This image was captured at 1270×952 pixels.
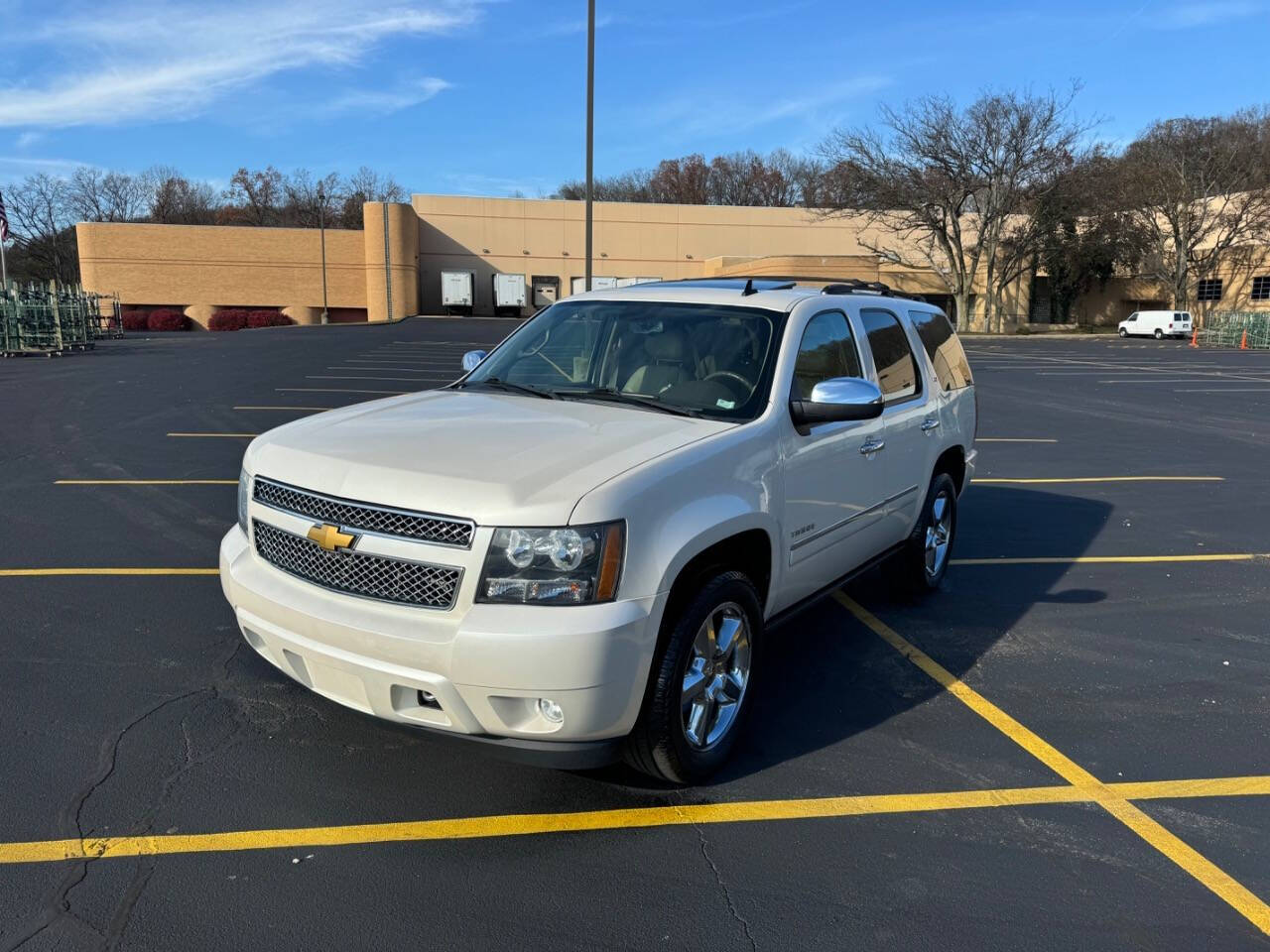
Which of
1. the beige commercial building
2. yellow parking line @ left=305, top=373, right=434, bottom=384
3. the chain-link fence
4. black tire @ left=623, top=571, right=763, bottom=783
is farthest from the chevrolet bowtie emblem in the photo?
the beige commercial building

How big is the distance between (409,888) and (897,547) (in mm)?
3473

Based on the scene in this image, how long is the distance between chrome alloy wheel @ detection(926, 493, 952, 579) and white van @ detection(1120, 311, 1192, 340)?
52.3 meters

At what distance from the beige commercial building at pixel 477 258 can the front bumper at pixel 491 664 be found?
54.3m

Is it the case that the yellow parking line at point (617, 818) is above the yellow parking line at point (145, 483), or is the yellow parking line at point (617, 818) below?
below

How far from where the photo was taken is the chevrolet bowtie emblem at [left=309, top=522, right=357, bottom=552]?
10.0ft

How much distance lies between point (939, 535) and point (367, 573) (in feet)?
13.3

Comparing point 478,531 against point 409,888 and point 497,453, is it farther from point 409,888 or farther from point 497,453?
point 409,888

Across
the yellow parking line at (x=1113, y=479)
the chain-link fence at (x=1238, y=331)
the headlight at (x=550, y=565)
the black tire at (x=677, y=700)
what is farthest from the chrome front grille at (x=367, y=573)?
the chain-link fence at (x=1238, y=331)

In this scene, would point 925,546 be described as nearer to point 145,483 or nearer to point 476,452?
point 476,452

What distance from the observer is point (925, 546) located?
5602 mm

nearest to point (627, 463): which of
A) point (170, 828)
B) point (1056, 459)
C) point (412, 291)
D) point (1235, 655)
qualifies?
point (170, 828)

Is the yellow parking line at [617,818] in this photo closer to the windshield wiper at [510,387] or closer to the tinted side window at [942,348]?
the windshield wiper at [510,387]

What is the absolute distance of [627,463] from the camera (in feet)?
10.2

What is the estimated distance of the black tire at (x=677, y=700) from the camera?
10.4 ft
